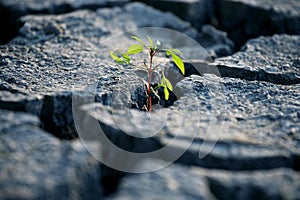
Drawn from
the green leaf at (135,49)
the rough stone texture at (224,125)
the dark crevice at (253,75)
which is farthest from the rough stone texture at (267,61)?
the green leaf at (135,49)

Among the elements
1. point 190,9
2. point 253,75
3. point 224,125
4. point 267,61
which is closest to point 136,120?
point 224,125

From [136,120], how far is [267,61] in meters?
0.71

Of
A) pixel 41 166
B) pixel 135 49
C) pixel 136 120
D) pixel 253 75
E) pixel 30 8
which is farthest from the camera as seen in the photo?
pixel 30 8

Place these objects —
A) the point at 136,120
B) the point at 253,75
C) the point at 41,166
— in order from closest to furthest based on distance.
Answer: the point at 41,166 → the point at 136,120 → the point at 253,75

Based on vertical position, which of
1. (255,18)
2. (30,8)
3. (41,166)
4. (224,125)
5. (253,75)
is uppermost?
(255,18)

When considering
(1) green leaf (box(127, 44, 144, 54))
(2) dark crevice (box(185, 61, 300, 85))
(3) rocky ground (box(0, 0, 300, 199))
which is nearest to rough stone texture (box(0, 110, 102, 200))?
(3) rocky ground (box(0, 0, 300, 199))

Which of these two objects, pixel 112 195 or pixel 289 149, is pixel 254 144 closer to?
pixel 289 149

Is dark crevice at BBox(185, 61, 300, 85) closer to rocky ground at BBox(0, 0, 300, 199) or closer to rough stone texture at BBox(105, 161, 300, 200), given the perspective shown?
rocky ground at BBox(0, 0, 300, 199)

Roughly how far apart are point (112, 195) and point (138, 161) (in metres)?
0.14

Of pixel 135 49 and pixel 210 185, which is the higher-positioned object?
pixel 135 49

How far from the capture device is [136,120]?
3.50 feet

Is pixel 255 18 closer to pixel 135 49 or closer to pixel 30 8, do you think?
pixel 135 49

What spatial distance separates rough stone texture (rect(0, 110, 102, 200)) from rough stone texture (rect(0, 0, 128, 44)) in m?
0.97

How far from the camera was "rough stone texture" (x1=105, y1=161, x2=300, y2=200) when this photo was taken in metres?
0.85
